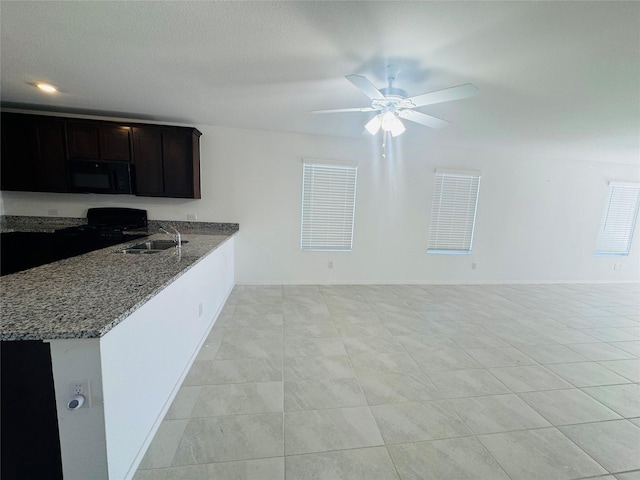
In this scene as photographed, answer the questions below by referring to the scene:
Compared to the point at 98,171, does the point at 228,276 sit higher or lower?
lower

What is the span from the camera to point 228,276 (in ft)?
11.9

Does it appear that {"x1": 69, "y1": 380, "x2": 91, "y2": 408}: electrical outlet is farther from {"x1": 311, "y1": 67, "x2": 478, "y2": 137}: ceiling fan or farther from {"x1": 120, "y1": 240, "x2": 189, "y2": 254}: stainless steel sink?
{"x1": 311, "y1": 67, "x2": 478, "y2": 137}: ceiling fan

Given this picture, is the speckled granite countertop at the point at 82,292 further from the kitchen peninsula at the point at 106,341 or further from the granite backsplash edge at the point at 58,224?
the granite backsplash edge at the point at 58,224

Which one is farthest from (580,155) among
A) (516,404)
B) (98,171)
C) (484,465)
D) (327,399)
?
(98,171)

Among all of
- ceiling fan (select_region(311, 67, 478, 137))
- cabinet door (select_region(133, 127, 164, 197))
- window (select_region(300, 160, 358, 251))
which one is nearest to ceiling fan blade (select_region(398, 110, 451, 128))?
ceiling fan (select_region(311, 67, 478, 137))

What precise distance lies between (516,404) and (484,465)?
71 centimetres

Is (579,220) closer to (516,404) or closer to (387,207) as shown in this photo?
(387,207)

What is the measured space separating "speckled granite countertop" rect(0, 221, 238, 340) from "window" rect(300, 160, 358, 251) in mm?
2241

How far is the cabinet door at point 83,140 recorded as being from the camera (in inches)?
125

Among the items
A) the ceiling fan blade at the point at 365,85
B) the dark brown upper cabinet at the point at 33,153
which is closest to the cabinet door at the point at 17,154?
the dark brown upper cabinet at the point at 33,153

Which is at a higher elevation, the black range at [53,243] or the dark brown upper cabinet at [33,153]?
the dark brown upper cabinet at [33,153]

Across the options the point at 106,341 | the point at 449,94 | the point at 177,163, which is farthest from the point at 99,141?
the point at 449,94

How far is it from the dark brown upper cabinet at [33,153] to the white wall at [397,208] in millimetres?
335

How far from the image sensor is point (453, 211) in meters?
4.52
